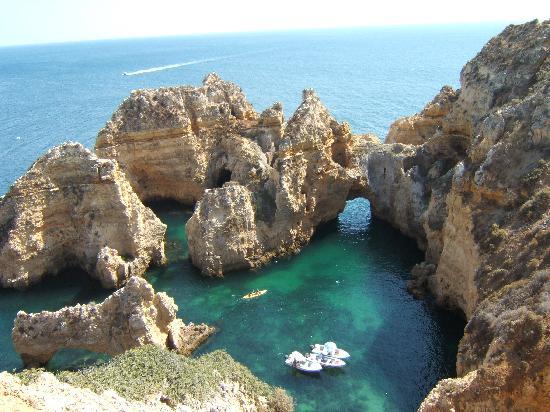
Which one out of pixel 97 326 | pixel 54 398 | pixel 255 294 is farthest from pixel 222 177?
pixel 54 398

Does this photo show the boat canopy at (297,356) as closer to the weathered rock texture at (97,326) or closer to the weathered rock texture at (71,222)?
the weathered rock texture at (97,326)

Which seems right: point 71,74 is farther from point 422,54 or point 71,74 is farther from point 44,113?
point 422,54

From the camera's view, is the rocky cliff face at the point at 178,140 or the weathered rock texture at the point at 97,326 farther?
the rocky cliff face at the point at 178,140

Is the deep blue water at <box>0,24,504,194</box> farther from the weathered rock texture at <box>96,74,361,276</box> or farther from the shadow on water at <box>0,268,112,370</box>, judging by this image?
the shadow on water at <box>0,268,112,370</box>

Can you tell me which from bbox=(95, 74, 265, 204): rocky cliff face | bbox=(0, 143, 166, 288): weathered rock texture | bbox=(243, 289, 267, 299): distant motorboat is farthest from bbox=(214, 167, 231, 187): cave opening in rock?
bbox=(243, 289, 267, 299): distant motorboat

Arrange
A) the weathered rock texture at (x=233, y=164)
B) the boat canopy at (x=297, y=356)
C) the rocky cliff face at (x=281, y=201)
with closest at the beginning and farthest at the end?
the boat canopy at (x=297, y=356) < the rocky cliff face at (x=281, y=201) < the weathered rock texture at (x=233, y=164)

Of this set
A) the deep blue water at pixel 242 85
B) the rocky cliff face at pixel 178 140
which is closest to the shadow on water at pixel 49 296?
the rocky cliff face at pixel 178 140

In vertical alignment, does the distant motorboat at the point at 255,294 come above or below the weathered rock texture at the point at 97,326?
below
